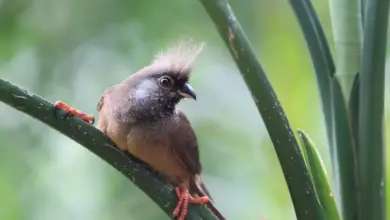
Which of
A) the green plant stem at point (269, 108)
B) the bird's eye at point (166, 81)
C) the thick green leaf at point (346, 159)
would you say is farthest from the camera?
the bird's eye at point (166, 81)

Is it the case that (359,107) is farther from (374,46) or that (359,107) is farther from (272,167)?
(272,167)

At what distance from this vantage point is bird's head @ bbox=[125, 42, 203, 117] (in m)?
1.08

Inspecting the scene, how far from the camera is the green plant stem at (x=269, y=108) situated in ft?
1.85

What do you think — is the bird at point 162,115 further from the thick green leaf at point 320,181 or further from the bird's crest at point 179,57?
the thick green leaf at point 320,181

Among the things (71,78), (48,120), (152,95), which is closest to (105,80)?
(71,78)

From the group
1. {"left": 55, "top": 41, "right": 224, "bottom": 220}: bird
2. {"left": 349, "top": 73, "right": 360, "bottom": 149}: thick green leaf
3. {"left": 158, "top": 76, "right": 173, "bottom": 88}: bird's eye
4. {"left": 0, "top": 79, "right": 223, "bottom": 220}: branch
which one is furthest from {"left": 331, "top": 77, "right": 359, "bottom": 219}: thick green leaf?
{"left": 158, "top": 76, "right": 173, "bottom": 88}: bird's eye

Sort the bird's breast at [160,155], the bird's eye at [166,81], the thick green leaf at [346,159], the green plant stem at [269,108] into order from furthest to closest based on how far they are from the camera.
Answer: the bird's eye at [166,81], the bird's breast at [160,155], the thick green leaf at [346,159], the green plant stem at [269,108]

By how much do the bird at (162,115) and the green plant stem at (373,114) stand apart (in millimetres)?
390

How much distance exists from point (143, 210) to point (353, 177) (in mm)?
643

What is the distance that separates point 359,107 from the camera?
A: 27.2 inches

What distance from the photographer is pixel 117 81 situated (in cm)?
131

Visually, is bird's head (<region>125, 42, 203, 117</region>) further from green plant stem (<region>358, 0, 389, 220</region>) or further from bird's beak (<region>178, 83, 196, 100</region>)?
green plant stem (<region>358, 0, 389, 220</region>)

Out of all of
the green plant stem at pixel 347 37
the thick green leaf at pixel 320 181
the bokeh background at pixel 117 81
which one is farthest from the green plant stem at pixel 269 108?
the bokeh background at pixel 117 81

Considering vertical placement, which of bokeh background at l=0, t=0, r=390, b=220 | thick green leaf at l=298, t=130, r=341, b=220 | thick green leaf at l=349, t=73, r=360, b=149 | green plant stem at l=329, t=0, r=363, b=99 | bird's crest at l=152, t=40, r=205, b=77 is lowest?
bokeh background at l=0, t=0, r=390, b=220
